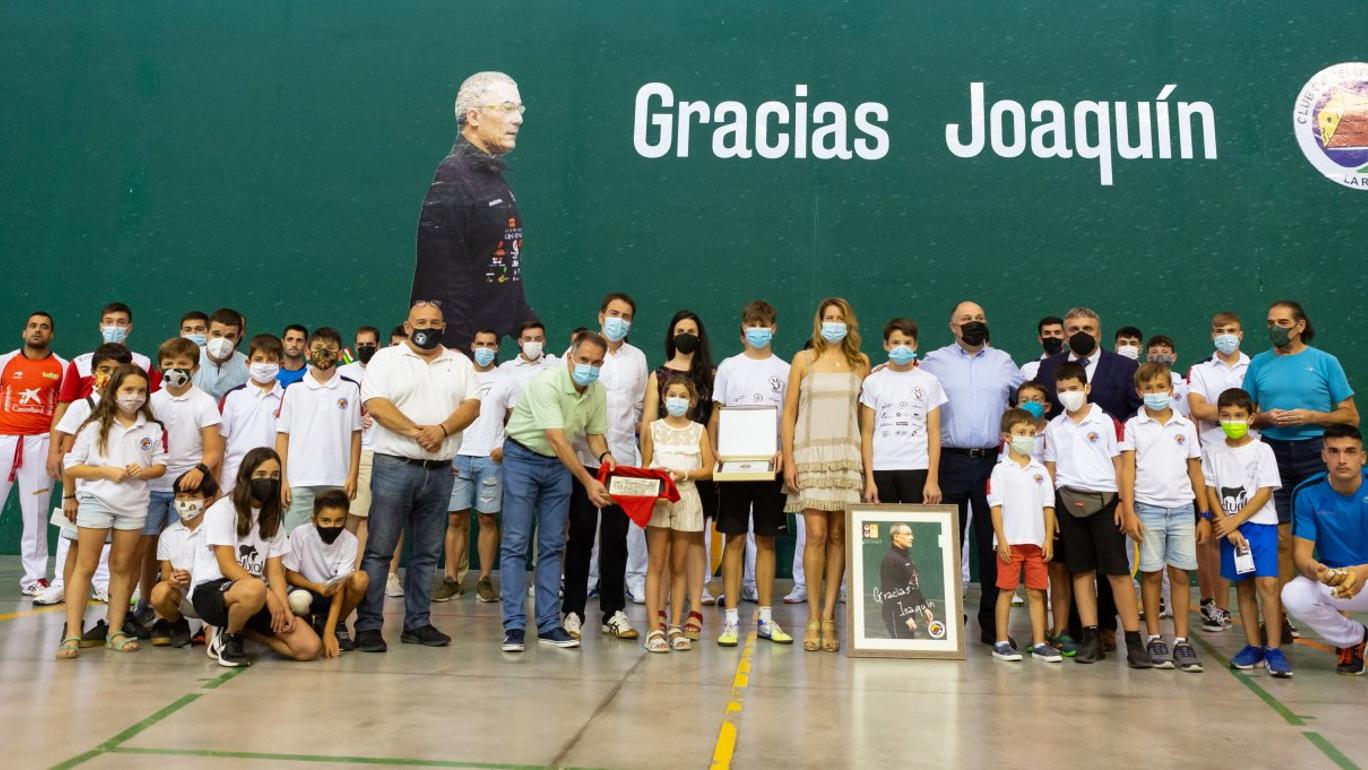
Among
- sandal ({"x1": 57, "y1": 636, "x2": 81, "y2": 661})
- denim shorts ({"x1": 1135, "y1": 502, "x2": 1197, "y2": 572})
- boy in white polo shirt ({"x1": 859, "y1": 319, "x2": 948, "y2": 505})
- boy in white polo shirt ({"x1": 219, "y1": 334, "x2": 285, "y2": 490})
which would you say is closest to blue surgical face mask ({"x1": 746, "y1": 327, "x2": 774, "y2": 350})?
boy in white polo shirt ({"x1": 859, "y1": 319, "x2": 948, "y2": 505})

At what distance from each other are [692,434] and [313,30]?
17.5 feet

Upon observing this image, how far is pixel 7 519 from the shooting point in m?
8.42

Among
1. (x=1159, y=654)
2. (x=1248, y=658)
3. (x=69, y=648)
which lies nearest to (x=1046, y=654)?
(x=1159, y=654)

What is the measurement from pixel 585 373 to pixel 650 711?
167 cm

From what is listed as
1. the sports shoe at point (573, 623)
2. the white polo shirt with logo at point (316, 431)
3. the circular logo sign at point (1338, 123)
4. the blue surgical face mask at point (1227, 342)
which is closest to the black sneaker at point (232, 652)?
the white polo shirt with logo at point (316, 431)

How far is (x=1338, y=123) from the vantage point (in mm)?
8031

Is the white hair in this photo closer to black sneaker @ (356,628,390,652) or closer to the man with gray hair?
the man with gray hair

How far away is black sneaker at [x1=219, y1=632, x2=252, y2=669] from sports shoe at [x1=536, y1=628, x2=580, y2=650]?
1.24 meters

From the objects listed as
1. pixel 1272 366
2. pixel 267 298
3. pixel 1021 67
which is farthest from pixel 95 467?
pixel 1021 67

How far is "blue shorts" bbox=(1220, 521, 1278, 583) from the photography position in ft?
16.3

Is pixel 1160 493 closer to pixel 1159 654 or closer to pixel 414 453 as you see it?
pixel 1159 654

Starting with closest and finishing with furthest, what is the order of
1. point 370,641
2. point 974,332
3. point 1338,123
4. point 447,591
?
1. point 370,641
2. point 974,332
3. point 447,591
4. point 1338,123

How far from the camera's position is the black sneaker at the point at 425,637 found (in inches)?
203

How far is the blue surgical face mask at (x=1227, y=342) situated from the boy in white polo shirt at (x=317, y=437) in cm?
454
